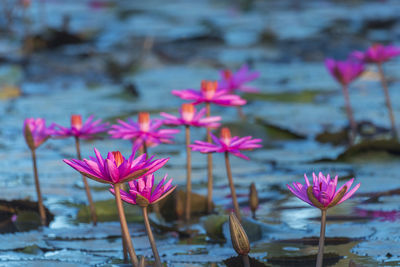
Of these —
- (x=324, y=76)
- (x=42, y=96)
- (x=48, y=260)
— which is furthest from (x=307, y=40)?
(x=48, y=260)

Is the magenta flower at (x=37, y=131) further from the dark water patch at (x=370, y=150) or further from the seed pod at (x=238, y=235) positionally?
the dark water patch at (x=370, y=150)

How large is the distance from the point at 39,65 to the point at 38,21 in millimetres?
3571

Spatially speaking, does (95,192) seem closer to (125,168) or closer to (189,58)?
(125,168)

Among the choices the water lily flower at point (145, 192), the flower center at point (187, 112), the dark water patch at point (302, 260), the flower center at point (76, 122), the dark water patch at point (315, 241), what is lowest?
the dark water patch at point (302, 260)

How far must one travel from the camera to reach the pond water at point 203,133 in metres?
1.48

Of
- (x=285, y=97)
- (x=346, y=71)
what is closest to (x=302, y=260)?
(x=346, y=71)

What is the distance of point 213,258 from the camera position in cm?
138

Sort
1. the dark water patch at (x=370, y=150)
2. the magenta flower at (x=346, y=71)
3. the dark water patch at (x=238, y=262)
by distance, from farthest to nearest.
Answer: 1. the magenta flower at (x=346, y=71)
2. the dark water patch at (x=370, y=150)
3. the dark water patch at (x=238, y=262)

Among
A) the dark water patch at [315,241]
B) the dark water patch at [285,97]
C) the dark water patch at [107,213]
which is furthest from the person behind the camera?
the dark water patch at [285,97]

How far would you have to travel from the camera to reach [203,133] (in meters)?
2.95

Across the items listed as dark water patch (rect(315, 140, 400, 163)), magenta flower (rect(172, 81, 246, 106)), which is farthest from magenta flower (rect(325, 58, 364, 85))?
magenta flower (rect(172, 81, 246, 106))

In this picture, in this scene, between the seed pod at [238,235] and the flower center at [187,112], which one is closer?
the seed pod at [238,235]

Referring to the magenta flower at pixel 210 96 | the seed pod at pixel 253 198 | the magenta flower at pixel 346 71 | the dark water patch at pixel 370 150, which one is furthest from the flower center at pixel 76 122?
the magenta flower at pixel 346 71

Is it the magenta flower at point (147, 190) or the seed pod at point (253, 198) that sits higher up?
the magenta flower at point (147, 190)
